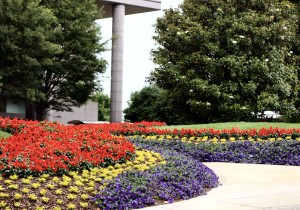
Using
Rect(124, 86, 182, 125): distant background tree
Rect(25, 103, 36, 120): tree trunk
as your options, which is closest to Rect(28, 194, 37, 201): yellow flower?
Rect(25, 103, 36, 120): tree trunk

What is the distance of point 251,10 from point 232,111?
22.5 feet

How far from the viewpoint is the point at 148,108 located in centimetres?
4738

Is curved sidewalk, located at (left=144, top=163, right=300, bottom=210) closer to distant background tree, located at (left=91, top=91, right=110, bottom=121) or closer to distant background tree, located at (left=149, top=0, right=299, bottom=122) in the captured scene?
distant background tree, located at (left=149, top=0, right=299, bottom=122)

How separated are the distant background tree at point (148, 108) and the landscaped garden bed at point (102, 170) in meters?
29.9

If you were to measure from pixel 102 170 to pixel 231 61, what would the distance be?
19058 mm


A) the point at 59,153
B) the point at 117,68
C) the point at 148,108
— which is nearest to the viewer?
the point at 59,153

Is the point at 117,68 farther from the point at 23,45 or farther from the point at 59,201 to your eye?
the point at 59,201

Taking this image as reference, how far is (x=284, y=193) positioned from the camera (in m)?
9.50

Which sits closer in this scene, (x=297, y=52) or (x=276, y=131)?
(x=276, y=131)

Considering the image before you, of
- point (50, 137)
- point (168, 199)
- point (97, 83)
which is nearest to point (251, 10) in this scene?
point (97, 83)

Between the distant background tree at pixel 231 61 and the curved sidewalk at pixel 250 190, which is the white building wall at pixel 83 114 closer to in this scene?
the distant background tree at pixel 231 61

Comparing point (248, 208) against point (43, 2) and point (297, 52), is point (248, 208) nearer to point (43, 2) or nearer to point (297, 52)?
point (43, 2)

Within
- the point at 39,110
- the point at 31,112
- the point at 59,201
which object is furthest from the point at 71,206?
the point at 31,112


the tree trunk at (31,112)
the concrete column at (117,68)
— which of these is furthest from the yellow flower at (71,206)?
the concrete column at (117,68)
